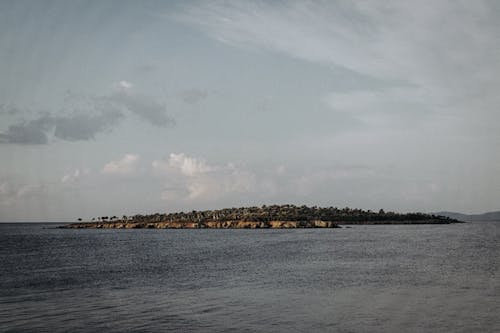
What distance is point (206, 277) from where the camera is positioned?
141 feet

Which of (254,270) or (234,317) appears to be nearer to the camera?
(234,317)

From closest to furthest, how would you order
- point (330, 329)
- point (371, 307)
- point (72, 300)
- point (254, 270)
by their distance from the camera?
point (330, 329) → point (371, 307) → point (72, 300) → point (254, 270)

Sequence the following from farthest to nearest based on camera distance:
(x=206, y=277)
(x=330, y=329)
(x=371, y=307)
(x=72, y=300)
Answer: (x=206, y=277) < (x=72, y=300) < (x=371, y=307) < (x=330, y=329)

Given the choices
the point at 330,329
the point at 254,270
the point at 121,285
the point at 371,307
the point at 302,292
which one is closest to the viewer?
the point at 330,329

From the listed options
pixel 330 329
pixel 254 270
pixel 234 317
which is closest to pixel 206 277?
pixel 254 270

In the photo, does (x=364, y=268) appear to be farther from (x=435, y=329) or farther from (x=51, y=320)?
(x=51, y=320)

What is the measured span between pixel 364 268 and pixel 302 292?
1713cm

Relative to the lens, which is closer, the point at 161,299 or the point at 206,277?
the point at 161,299

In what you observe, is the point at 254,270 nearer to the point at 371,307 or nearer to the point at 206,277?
the point at 206,277

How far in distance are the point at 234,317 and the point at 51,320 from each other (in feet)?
31.4

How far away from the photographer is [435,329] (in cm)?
2245

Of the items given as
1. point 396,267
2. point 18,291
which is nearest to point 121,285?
point 18,291

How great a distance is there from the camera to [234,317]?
25.0 m

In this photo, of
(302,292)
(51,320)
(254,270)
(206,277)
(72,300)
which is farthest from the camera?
(254,270)
